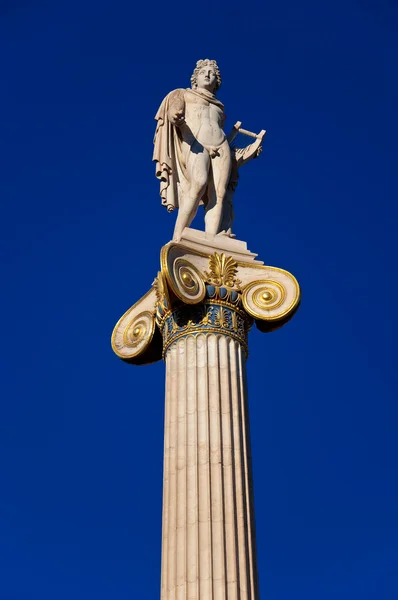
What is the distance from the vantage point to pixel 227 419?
2027 centimetres

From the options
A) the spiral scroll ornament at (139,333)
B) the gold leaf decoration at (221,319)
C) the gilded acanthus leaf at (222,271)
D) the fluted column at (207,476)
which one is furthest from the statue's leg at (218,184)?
the fluted column at (207,476)

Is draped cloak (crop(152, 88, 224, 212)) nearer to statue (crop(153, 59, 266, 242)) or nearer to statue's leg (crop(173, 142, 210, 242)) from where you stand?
statue (crop(153, 59, 266, 242))

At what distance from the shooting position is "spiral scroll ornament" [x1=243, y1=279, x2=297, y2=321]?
73.2 ft

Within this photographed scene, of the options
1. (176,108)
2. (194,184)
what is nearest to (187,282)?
(194,184)

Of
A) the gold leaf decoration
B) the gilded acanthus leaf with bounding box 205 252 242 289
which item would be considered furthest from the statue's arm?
the gold leaf decoration

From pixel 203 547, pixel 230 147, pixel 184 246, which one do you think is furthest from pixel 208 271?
pixel 203 547

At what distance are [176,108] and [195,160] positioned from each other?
4.50ft

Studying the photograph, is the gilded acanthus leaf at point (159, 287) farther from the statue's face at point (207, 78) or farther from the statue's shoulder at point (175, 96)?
the statue's face at point (207, 78)

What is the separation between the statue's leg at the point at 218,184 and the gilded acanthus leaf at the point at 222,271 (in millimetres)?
1607

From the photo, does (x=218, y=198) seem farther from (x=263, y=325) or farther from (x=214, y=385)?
(x=214, y=385)

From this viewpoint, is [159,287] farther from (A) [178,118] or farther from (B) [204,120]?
(B) [204,120]

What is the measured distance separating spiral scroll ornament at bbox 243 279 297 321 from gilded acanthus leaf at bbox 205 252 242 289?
0.38 meters

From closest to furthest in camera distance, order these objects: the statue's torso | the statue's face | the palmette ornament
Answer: the palmette ornament, the statue's torso, the statue's face

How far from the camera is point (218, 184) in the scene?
2475 cm
